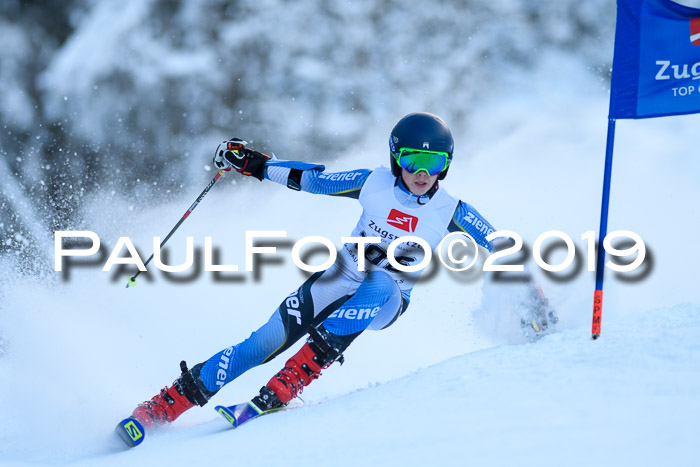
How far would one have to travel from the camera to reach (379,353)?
279 inches

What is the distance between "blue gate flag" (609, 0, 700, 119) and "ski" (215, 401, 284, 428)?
104 inches

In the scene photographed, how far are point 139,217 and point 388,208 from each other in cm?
994

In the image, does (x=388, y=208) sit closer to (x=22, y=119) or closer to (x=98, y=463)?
(x=98, y=463)

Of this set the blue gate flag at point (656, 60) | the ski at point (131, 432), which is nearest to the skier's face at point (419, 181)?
the blue gate flag at point (656, 60)

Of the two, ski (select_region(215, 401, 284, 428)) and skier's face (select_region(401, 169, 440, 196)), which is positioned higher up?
skier's face (select_region(401, 169, 440, 196))

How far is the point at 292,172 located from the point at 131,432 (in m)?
1.73

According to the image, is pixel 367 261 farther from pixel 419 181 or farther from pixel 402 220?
pixel 419 181

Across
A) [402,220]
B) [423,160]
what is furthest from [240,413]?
[423,160]

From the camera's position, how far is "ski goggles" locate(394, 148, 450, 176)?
3514 millimetres

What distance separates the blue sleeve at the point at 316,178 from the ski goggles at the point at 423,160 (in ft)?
1.05

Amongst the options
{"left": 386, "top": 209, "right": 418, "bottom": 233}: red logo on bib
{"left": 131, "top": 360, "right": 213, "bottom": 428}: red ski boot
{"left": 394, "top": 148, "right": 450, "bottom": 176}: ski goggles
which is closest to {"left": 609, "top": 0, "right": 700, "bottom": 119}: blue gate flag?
{"left": 394, "top": 148, "right": 450, "bottom": 176}: ski goggles

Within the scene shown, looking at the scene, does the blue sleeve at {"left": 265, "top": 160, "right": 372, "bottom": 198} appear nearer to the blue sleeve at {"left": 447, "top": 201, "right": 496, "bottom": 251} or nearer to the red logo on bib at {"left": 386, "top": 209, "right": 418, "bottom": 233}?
the red logo on bib at {"left": 386, "top": 209, "right": 418, "bottom": 233}

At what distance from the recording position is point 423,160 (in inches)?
138

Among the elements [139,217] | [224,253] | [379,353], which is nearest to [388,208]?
[379,353]
